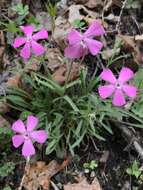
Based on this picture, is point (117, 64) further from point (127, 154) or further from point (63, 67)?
point (127, 154)

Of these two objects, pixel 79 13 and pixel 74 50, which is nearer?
pixel 74 50

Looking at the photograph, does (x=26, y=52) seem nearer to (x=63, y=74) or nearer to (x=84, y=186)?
(x=63, y=74)

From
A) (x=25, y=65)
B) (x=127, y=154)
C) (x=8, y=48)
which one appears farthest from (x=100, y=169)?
(x=8, y=48)

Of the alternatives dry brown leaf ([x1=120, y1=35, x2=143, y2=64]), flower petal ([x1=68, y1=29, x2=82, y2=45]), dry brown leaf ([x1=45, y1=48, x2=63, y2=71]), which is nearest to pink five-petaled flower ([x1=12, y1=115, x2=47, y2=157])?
flower petal ([x1=68, y1=29, x2=82, y2=45])

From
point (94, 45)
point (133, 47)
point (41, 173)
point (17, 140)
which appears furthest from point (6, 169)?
point (133, 47)

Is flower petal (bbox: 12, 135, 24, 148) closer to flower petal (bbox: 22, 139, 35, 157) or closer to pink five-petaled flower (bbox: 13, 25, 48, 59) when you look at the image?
flower petal (bbox: 22, 139, 35, 157)

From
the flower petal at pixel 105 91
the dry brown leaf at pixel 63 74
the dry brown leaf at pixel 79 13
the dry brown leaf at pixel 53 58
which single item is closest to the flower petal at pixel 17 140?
the flower petal at pixel 105 91

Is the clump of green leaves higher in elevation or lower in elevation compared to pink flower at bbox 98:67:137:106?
lower

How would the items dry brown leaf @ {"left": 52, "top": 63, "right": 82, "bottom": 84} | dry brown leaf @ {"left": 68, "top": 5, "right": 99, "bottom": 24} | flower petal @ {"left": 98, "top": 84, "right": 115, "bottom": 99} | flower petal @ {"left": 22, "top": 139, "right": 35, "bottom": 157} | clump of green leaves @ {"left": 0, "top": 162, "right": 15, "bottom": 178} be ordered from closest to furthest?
flower petal @ {"left": 98, "top": 84, "right": 115, "bottom": 99} < flower petal @ {"left": 22, "top": 139, "right": 35, "bottom": 157} < clump of green leaves @ {"left": 0, "top": 162, "right": 15, "bottom": 178} < dry brown leaf @ {"left": 52, "top": 63, "right": 82, "bottom": 84} < dry brown leaf @ {"left": 68, "top": 5, "right": 99, "bottom": 24}
